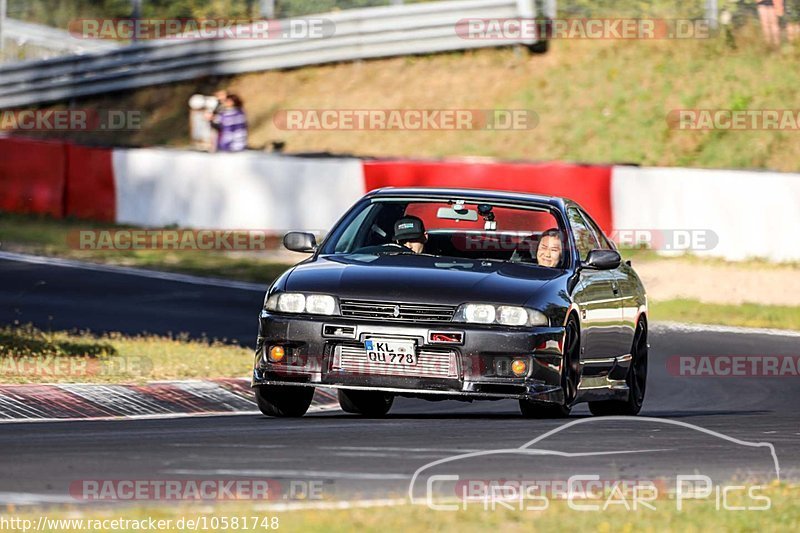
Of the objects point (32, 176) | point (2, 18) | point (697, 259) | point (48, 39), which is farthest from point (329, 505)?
point (48, 39)

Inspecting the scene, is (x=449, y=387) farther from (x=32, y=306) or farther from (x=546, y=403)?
(x=32, y=306)

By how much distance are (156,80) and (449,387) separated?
1017 inches

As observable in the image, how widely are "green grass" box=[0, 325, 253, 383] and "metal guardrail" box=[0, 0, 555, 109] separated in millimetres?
16791

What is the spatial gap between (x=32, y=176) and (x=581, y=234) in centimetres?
1760

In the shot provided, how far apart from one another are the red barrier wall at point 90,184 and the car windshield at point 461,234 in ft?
52.6

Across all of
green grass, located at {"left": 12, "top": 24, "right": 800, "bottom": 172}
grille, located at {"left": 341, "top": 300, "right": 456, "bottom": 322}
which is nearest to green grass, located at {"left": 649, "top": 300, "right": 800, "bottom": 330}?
green grass, located at {"left": 12, "top": 24, "right": 800, "bottom": 172}

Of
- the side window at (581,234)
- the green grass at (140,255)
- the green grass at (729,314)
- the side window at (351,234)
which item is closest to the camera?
the side window at (351,234)

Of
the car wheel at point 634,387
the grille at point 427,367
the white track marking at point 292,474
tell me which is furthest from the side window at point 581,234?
the white track marking at point 292,474

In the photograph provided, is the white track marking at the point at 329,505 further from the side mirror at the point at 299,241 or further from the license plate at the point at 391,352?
the side mirror at the point at 299,241

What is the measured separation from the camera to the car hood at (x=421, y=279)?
944 centimetres

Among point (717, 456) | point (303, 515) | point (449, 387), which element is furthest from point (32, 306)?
point (303, 515)

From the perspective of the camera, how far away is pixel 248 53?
33.5 metres

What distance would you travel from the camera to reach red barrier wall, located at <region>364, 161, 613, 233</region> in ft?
74.1

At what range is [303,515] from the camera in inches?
251
